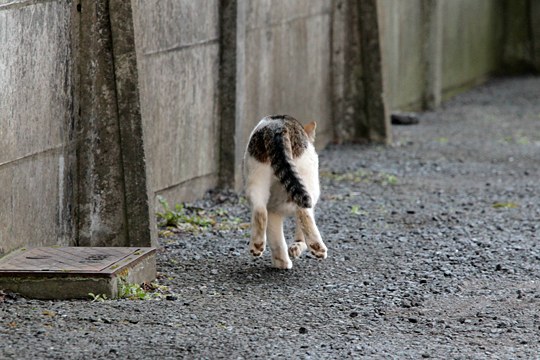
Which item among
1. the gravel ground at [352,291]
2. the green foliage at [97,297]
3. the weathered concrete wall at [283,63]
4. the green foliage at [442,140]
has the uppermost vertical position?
the weathered concrete wall at [283,63]

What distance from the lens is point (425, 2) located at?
16750 mm

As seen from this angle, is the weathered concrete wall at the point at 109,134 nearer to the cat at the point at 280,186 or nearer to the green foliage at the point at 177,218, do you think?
the cat at the point at 280,186

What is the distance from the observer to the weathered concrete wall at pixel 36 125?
656cm

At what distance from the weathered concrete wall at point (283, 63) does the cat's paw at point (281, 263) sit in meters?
3.01

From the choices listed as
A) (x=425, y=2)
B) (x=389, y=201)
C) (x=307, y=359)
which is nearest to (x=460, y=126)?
(x=425, y=2)

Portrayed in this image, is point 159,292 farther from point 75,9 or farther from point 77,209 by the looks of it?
point 75,9

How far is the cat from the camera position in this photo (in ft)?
21.8

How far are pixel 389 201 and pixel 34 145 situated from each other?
4.02m

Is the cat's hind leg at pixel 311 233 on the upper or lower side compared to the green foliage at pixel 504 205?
upper

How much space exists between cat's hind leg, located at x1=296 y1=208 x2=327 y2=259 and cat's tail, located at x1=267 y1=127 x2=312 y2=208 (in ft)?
0.54

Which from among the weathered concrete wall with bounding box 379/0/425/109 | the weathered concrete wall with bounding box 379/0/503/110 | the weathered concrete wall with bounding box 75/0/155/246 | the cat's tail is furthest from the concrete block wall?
the cat's tail

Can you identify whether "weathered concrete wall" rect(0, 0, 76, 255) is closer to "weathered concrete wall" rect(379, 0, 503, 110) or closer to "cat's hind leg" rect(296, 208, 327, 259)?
"cat's hind leg" rect(296, 208, 327, 259)

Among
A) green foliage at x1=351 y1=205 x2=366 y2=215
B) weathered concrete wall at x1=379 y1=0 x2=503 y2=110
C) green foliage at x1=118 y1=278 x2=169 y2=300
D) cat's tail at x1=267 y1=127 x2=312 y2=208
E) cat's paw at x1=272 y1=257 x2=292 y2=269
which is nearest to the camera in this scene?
green foliage at x1=118 y1=278 x2=169 y2=300

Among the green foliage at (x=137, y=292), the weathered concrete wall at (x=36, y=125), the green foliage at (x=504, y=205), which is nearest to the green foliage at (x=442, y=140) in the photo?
the green foliage at (x=504, y=205)
